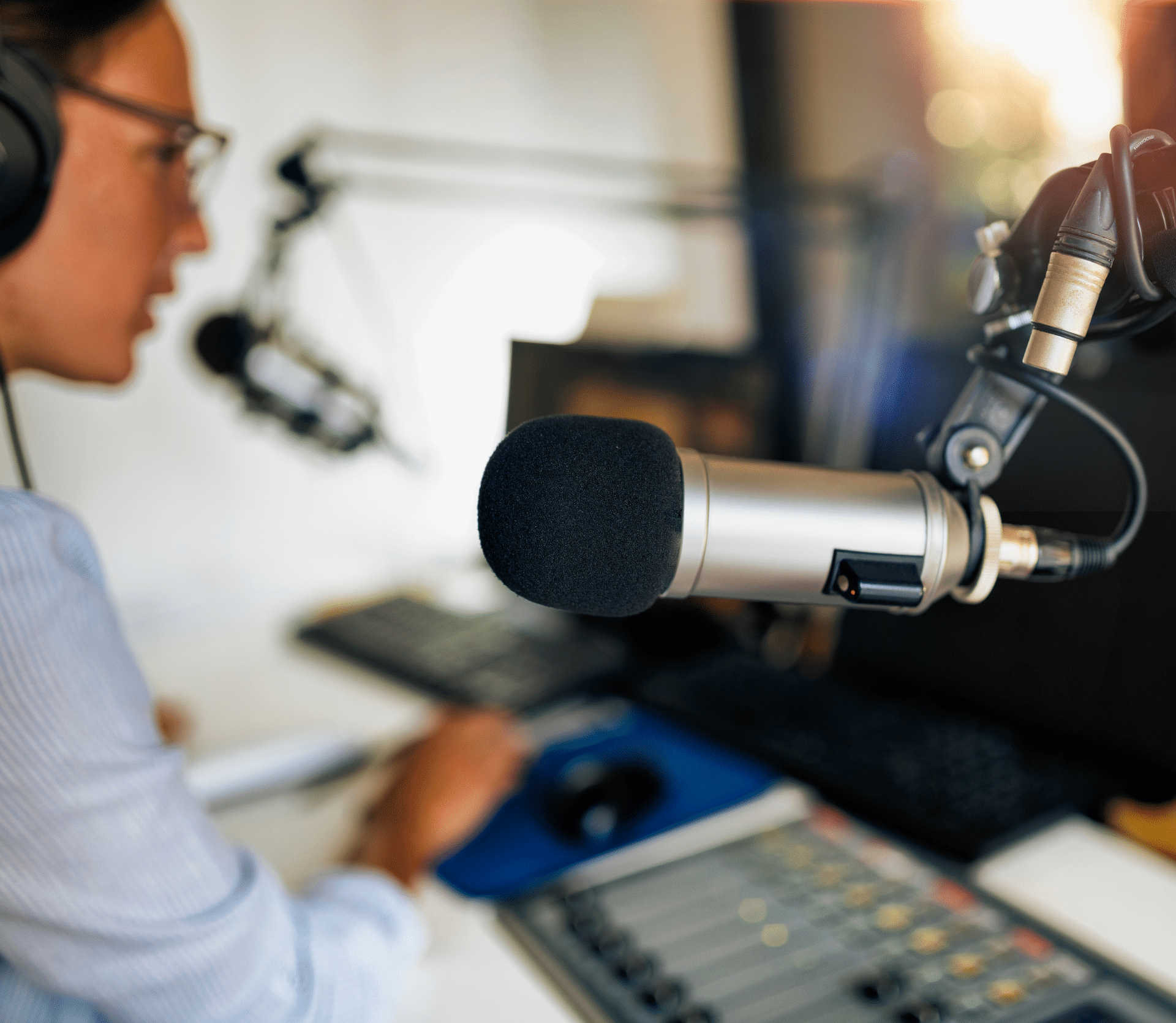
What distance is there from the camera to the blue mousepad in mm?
701

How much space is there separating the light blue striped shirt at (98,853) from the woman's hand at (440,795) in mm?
163

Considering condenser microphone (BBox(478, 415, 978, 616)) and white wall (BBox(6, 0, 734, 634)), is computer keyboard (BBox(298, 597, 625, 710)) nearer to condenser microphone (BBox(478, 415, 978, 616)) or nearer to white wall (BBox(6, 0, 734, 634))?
white wall (BBox(6, 0, 734, 634))

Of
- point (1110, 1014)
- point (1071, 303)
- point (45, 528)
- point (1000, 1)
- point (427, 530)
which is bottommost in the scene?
point (427, 530)

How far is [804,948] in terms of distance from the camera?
58 cm

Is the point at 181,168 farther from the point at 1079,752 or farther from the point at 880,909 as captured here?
the point at 1079,752

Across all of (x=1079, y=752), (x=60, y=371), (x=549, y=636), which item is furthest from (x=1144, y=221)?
(x=549, y=636)

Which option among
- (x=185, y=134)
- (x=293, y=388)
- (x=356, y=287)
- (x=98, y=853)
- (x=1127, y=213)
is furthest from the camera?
(x=356, y=287)

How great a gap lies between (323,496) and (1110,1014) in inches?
52.1

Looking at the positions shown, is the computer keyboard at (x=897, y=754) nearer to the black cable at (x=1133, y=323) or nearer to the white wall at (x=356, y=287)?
the black cable at (x=1133, y=323)

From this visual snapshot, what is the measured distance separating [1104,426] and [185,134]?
0.64 m

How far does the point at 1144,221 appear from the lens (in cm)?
30

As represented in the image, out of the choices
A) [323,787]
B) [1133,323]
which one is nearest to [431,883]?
[323,787]

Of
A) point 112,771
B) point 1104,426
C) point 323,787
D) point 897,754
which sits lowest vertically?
point 323,787

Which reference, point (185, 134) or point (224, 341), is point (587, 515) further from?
point (224, 341)
